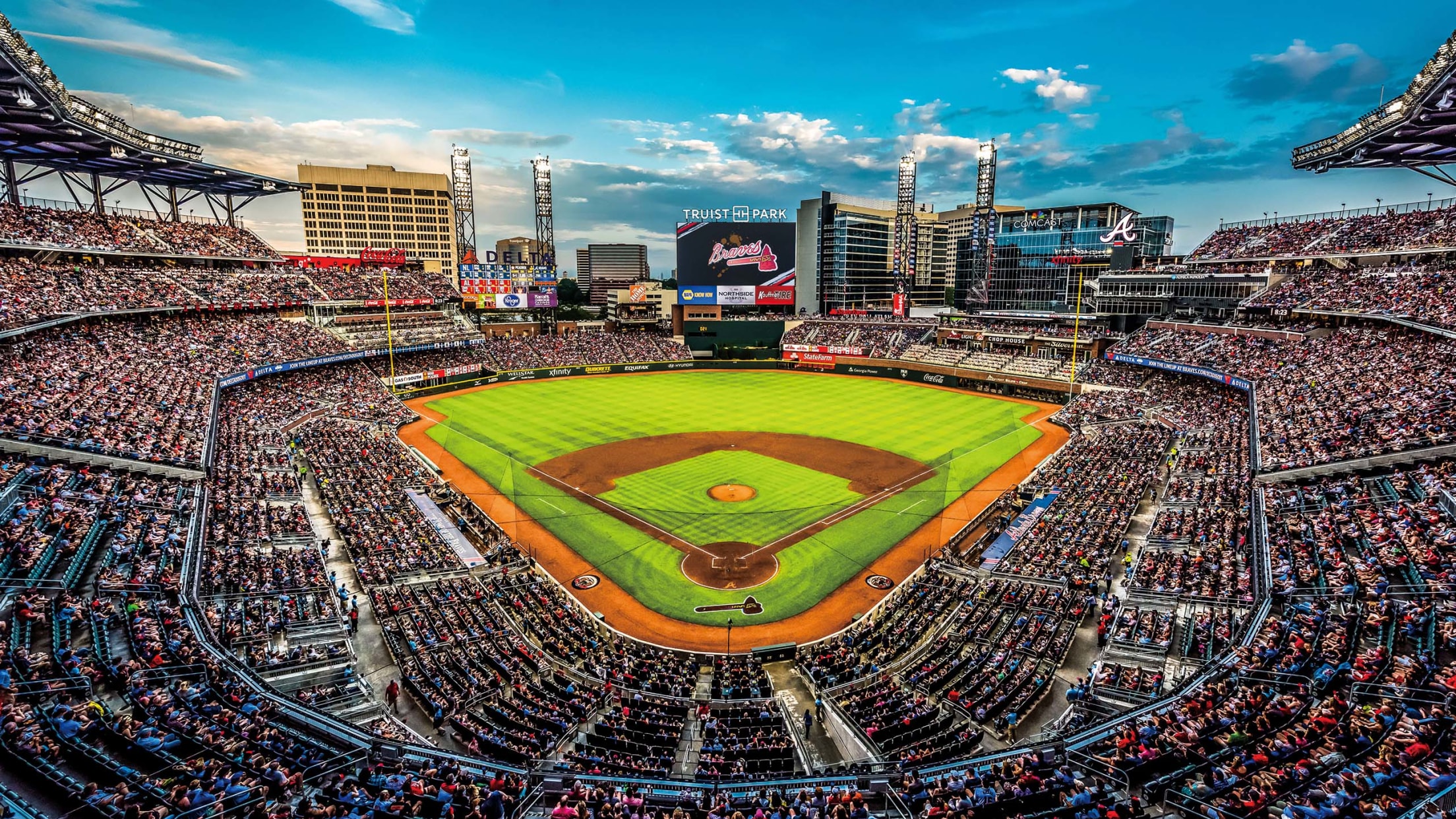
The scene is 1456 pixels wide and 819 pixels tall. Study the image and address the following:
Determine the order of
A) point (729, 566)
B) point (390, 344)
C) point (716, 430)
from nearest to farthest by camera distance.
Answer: point (729, 566)
point (716, 430)
point (390, 344)

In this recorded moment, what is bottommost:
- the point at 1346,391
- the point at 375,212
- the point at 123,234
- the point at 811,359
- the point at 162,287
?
the point at 811,359

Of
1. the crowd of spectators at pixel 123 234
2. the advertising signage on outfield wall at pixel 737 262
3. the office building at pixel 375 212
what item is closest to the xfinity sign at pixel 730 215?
the advertising signage on outfield wall at pixel 737 262

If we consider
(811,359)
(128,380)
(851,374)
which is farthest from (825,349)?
(128,380)

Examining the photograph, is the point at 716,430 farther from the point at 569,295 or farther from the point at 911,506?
the point at 569,295

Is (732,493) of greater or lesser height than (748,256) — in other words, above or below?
below

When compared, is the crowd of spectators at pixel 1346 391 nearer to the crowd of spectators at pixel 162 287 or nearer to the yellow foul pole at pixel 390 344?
the crowd of spectators at pixel 162 287

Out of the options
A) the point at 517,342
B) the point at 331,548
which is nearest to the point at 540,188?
the point at 517,342
